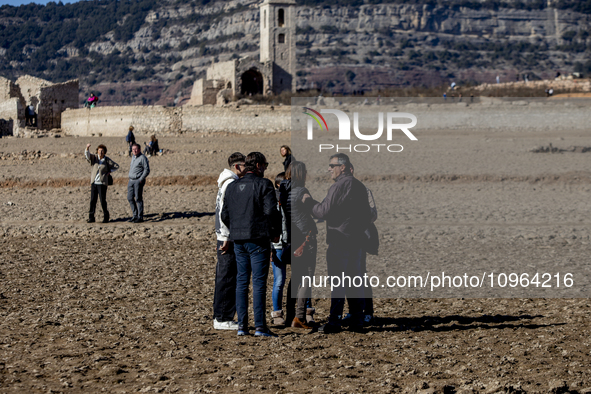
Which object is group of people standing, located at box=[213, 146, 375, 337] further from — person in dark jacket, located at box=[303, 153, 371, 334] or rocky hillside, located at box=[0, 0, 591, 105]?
rocky hillside, located at box=[0, 0, 591, 105]

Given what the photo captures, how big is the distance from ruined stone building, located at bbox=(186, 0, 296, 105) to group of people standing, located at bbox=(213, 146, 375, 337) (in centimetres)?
3258

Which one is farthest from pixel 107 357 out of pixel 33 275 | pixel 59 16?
pixel 59 16

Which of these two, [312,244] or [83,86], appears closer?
[312,244]

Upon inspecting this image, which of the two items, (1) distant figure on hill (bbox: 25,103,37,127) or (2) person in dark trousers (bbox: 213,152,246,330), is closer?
(2) person in dark trousers (bbox: 213,152,246,330)

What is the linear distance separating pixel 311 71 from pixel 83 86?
45132 mm

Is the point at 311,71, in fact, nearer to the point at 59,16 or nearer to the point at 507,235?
the point at 59,16

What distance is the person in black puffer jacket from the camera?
19.4 ft

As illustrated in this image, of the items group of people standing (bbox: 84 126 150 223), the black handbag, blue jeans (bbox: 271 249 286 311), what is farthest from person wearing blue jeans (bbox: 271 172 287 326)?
group of people standing (bbox: 84 126 150 223)

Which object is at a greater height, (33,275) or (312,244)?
(312,244)

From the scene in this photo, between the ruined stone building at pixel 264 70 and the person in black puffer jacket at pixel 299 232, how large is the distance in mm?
32597

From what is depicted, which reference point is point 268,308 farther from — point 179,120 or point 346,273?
point 179,120

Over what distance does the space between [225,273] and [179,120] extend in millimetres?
27549

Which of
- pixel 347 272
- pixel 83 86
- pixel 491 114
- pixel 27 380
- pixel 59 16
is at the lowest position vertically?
pixel 27 380

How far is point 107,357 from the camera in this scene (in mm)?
5254
